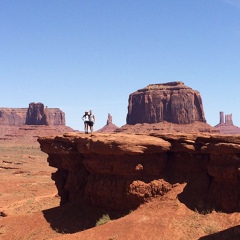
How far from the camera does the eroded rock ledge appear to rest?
14.4 metres

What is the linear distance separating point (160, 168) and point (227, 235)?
4.63 m

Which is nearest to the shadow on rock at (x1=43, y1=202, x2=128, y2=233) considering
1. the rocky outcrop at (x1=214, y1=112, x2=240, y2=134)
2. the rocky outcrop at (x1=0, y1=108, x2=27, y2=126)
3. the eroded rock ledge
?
the eroded rock ledge

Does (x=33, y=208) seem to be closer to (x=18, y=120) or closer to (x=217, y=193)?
(x=217, y=193)

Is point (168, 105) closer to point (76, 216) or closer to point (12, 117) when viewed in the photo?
point (12, 117)

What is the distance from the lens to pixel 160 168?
54.1 feet

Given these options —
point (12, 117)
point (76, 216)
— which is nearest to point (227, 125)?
point (12, 117)

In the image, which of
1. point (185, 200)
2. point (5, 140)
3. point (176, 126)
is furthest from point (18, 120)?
point (185, 200)

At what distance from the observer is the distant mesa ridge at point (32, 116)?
6073 inches

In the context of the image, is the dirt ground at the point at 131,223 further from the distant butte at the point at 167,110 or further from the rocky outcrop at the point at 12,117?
the rocky outcrop at the point at 12,117

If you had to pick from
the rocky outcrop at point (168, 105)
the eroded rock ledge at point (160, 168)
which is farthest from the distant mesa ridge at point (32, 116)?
the eroded rock ledge at point (160, 168)

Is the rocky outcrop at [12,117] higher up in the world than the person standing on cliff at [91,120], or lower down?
higher up

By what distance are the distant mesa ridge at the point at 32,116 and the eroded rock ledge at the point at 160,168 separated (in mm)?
138375

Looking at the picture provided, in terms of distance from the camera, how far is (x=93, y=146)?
55.0ft

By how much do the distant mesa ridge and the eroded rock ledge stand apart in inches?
5448
